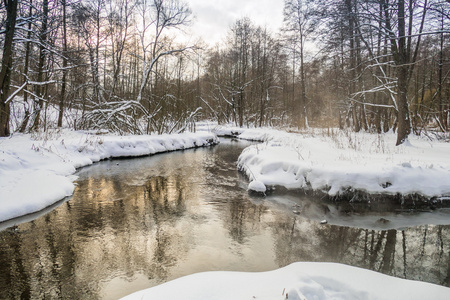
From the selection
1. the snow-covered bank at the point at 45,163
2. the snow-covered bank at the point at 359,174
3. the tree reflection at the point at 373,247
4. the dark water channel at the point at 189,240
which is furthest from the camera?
the snow-covered bank at the point at 359,174

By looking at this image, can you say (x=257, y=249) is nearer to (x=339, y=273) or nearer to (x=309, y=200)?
(x=339, y=273)

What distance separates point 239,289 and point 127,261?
1808mm

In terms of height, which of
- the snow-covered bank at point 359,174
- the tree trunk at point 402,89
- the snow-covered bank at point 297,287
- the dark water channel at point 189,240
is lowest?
the dark water channel at point 189,240

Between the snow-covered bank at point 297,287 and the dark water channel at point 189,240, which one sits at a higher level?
the snow-covered bank at point 297,287

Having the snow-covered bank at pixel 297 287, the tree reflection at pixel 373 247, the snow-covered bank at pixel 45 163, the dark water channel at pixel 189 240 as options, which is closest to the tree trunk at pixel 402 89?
the dark water channel at pixel 189 240

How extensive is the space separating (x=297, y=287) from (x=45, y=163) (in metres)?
8.38

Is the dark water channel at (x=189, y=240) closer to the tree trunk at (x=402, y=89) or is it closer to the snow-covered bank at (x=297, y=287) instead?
the snow-covered bank at (x=297, y=287)

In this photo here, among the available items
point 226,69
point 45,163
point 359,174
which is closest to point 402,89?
point 359,174

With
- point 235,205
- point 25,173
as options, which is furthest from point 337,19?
point 25,173

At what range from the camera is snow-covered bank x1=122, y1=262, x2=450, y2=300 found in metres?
2.33

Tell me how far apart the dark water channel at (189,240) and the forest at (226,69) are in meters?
3.57

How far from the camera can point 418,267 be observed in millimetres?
3469

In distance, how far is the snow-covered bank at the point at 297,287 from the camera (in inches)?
91.7

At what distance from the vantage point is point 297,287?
233 centimetres
